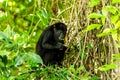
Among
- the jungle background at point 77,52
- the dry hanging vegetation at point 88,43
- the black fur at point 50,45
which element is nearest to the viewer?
the jungle background at point 77,52

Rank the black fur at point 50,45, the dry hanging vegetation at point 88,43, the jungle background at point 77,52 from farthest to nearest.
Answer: the black fur at point 50,45, the dry hanging vegetation at point 88,43, the jungle background at point 77,52

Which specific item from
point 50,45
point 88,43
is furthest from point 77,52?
point 50,45

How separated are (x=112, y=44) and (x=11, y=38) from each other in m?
0.76

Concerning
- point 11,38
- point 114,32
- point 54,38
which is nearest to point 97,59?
point 11,38

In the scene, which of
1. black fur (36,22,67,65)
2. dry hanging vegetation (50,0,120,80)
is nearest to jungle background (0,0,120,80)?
dry hanging vegetation (50,0,120,80)

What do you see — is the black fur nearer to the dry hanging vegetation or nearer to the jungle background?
the jungle background

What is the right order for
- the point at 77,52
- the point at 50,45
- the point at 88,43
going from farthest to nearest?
the point at 50,45, the point at 77,52, the point at 88,43

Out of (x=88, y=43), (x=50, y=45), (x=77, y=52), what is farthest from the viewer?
(x=50, y=45)

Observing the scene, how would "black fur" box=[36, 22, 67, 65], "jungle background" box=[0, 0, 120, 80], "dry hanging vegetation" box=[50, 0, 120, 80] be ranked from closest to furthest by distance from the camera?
"jungle background" box=[0, 0, 120, 80], "dry hanging vegetation" box=[50, 0, 120, 80], "black fur" box=[36, 22, 67, 65]

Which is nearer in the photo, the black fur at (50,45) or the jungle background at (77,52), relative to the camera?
the jungle background at (77,52)

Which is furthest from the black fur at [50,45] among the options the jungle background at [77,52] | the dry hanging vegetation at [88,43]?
the dry hanging vegetation at [88,43]

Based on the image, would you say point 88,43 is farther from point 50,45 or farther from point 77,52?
point 50,45

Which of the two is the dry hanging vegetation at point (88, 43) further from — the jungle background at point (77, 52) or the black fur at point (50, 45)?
the black fur at point (50, 45)

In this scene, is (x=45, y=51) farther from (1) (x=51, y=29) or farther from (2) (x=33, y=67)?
(2) (x=33, y=67)
